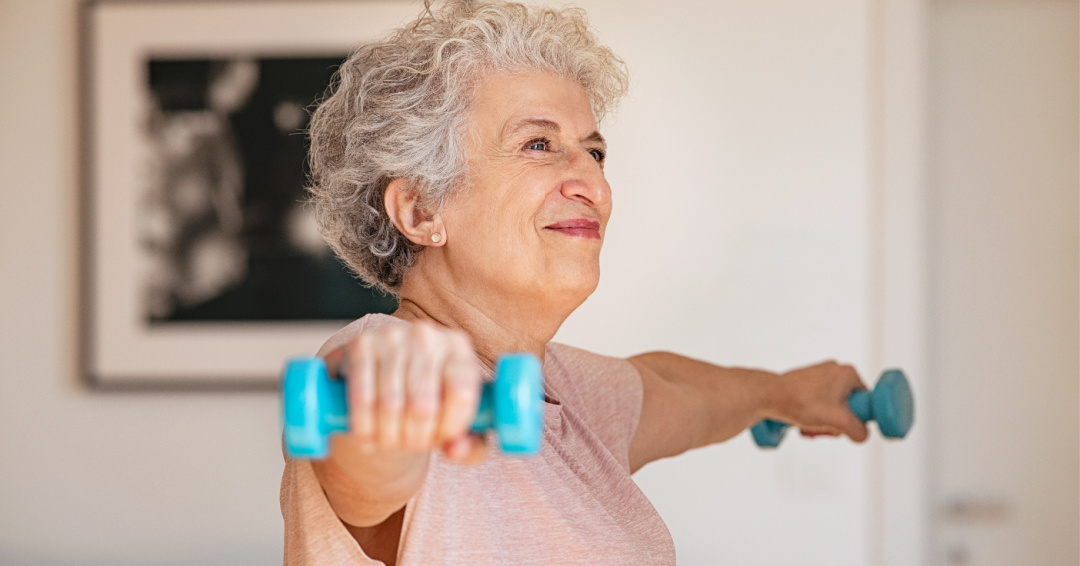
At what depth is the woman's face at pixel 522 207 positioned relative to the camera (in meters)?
1.11

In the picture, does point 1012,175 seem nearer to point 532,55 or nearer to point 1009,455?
point 1009,455

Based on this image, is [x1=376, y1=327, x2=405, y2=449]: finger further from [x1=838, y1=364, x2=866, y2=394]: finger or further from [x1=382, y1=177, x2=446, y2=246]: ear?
[x1=838, y1=364, x2=866, y2=394]: finger

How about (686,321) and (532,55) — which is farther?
(686,321)

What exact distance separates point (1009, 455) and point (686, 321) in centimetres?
67

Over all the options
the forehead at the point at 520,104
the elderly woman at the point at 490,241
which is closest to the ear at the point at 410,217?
the elderly woman at the point at 490,241

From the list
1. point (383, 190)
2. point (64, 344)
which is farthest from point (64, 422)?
point (383, 190)

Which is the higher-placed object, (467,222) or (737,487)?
(467,222)

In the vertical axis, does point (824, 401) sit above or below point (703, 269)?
below

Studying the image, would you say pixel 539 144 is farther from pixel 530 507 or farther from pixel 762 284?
pixel 762 284

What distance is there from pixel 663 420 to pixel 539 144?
0.52m

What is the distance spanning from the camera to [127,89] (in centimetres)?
209

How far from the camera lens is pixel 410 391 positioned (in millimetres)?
511

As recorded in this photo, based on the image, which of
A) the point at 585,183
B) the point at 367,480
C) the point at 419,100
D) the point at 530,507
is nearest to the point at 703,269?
the point at 585,183

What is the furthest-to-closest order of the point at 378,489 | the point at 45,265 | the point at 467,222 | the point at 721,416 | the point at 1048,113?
the point at 45,265, the point at 1048,113, the point at 721,416, the point at 467,222, the point at 378,489
